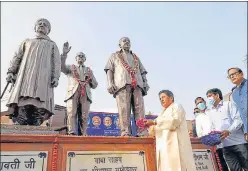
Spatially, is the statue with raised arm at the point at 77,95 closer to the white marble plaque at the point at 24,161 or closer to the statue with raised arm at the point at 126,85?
the statue with raised arm at the point at 126,85

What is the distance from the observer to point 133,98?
476 cm

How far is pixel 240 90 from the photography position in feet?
10.8

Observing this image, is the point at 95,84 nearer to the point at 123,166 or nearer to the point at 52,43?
the point at 52,43

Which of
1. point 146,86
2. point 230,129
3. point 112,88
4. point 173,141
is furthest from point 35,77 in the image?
point 230,129

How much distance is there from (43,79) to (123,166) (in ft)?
6.84

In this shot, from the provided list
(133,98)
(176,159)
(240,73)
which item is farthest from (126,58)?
(176,159)

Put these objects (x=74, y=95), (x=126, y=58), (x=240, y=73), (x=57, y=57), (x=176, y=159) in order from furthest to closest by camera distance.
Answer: (x=74, y=95)
(x=126, y=58)
(x=57, y=57)
(x=240, y=73)
(x=176, y=159)

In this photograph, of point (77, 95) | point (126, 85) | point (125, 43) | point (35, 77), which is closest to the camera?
point (35, 77)

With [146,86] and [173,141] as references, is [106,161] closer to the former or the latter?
[173,141]

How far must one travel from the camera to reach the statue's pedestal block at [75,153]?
283 centimetres

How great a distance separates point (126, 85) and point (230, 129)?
2.10m

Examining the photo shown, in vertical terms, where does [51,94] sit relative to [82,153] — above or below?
above

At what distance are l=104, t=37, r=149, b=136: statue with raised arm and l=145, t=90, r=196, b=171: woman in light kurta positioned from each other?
1349 millimetres

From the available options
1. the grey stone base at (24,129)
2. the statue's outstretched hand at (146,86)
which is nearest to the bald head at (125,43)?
the statue's outstretched hand at (146,86)
